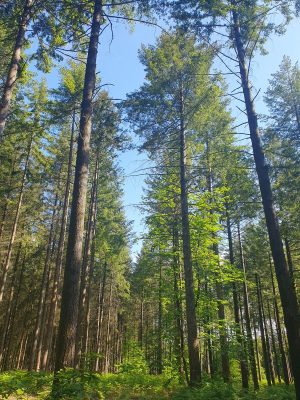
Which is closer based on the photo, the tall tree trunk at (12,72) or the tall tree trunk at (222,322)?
the tall tree trunk at (12,72)

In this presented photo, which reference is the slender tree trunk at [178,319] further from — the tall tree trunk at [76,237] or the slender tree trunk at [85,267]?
the tall tree trunk at [76,237]

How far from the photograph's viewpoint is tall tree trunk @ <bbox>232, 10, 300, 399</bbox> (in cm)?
744

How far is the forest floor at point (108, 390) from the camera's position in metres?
5.79

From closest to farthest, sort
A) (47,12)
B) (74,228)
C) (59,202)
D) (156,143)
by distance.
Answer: (74,228) → (47,12) → (156,143) → (59,202)

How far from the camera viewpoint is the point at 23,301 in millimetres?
31688

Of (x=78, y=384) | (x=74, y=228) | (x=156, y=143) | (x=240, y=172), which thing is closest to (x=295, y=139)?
(x=240, y=172)

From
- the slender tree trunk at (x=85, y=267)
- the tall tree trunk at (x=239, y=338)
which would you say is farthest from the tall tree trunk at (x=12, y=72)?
the tall tree trunk at (x=239, y=338)

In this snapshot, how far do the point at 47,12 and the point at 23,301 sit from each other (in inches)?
1077

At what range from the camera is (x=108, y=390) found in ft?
24.7

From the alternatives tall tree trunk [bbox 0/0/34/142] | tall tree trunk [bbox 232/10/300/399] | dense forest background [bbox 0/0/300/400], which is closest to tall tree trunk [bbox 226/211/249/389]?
dense forest background [bbox 0/0/300/400]

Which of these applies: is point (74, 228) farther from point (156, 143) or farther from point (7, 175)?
point (7, 175)

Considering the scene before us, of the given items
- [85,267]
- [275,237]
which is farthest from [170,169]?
[275,237]

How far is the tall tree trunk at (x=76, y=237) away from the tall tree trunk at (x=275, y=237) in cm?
475

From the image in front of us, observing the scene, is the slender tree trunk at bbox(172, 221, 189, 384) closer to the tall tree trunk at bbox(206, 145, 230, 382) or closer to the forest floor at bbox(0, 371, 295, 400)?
the forest floor at bbox(0, 371, 295, 400)
